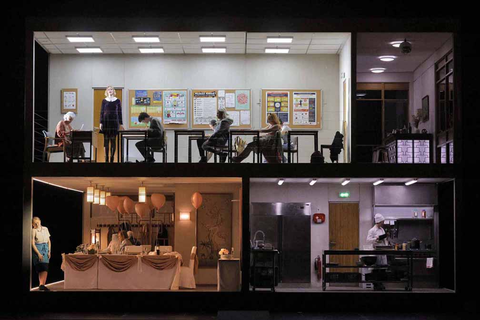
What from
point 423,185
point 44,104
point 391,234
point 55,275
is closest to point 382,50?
point 423,185

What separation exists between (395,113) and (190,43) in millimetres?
5644

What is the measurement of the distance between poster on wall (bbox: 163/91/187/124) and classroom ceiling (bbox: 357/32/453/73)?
14.7 feet

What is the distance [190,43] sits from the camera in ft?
48.9

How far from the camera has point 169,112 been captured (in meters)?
15.6

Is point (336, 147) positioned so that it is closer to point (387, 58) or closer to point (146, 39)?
point (387, 58)

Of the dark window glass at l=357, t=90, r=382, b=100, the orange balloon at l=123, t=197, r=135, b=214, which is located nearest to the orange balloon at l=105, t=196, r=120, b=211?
the orange balloon at l=123, t=197, r=135, b=214

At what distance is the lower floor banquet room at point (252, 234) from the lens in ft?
40.7

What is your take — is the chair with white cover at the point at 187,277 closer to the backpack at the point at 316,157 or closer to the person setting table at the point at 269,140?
the person setting table at the point at 269,140

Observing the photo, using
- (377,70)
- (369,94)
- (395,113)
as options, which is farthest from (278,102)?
(395,113)

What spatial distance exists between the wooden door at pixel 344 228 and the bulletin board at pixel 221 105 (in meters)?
3.04

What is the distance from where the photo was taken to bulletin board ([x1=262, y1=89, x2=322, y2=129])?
1545 centimetres

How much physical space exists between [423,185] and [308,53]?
4286 millimetres

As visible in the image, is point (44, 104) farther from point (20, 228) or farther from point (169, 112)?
point (20, 228)

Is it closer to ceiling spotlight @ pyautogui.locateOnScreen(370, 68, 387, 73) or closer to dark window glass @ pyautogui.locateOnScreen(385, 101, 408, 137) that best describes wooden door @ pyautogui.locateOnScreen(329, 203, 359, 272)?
dark window glass @ pyautogui.locateOnScreen(385, 101, 408, 137)
